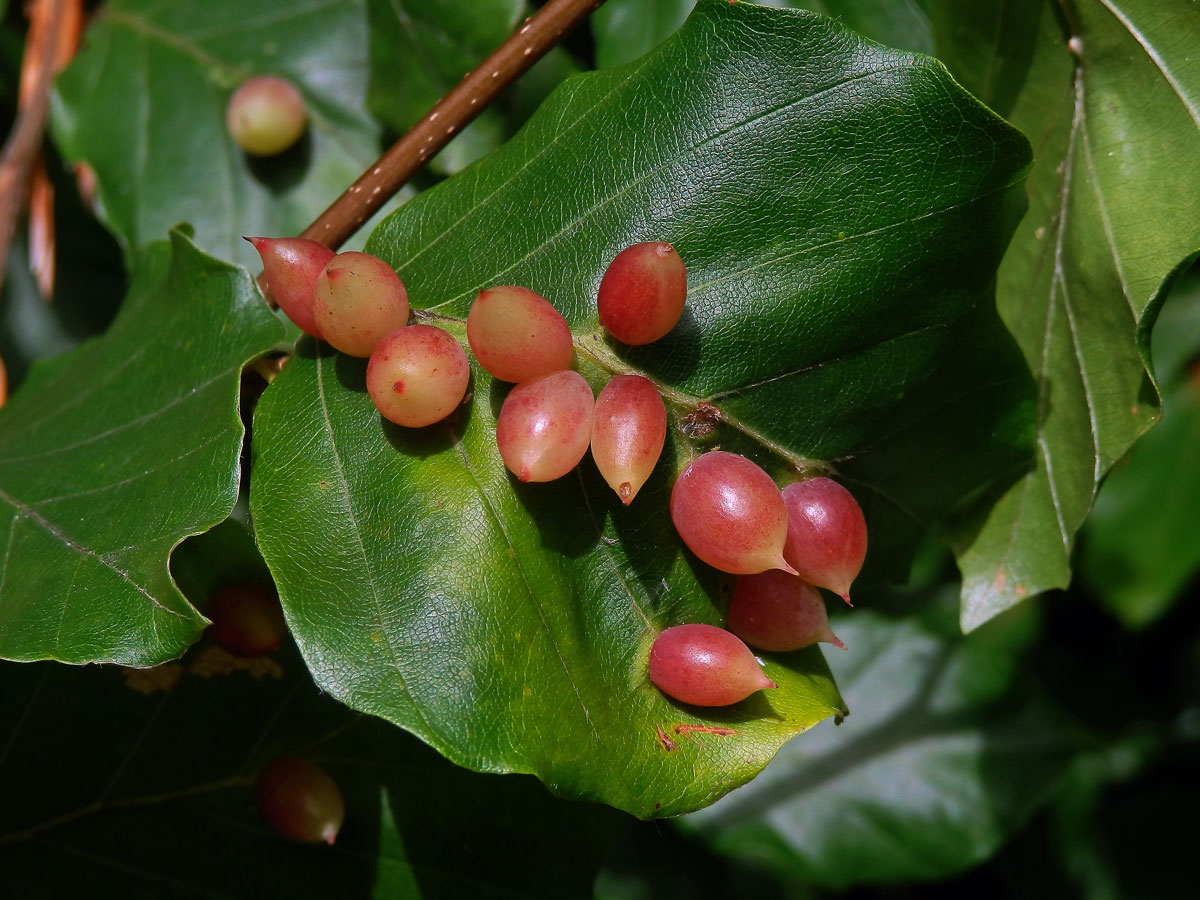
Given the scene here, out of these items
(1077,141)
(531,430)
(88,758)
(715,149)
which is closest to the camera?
(531,430)

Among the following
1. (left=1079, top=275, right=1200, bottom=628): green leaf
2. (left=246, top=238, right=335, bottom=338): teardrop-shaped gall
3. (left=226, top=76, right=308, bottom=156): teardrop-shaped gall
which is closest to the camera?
(left=246, top=238, right=335, bottom=338): teardrop-shaped gall

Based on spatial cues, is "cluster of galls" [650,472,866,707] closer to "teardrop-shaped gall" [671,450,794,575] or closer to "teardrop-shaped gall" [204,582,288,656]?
"teardrop-shaped gall" [671,450,794,575]

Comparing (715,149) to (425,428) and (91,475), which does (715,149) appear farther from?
(91,475)

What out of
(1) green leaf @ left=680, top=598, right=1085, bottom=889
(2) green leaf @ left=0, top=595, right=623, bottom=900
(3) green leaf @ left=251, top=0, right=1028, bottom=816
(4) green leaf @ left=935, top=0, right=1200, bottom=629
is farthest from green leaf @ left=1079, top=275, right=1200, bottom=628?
(2) green leaf @ left=0, top=595, right=623, bottom=900

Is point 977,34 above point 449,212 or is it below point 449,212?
below

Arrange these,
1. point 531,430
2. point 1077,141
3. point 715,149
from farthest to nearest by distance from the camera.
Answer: point 1077,141
point 715,149
point 531,430

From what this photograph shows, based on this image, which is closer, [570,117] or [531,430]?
[531,430]

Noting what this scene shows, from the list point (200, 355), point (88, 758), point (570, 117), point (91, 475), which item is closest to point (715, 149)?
point (570, 117)
